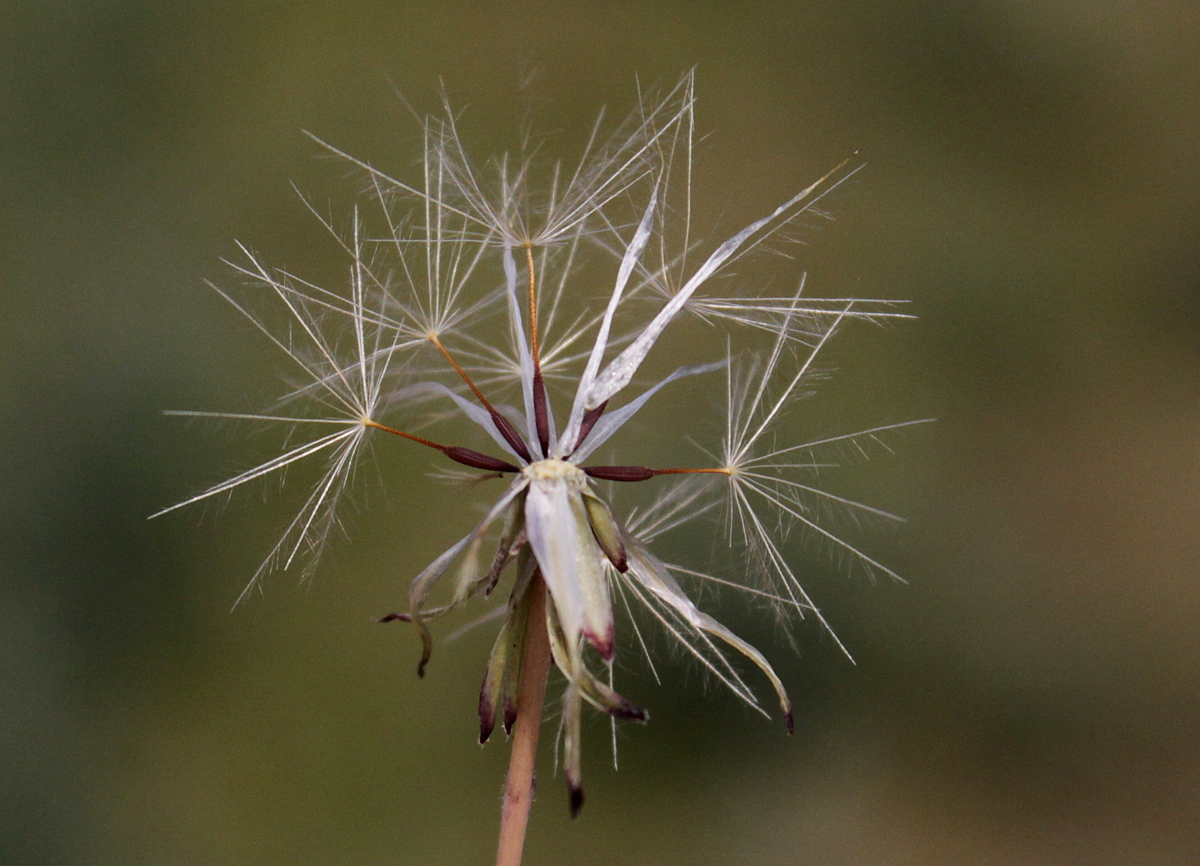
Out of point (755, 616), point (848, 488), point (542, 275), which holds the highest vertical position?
point (542, 275)

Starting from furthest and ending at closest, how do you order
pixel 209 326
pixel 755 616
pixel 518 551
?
pixel 209 326 < pixel 755 616 < pixel 518 551

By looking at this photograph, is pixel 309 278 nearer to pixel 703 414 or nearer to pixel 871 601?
pixel 703 414

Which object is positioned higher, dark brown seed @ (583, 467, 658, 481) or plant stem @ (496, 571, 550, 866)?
dark brown seed @ (583, 467, 658, 481)

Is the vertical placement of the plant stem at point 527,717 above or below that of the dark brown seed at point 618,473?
below

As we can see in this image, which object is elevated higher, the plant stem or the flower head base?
the flower head base

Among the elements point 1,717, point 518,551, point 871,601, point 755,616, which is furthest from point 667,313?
point 1,717

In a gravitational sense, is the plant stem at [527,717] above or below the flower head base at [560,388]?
below
